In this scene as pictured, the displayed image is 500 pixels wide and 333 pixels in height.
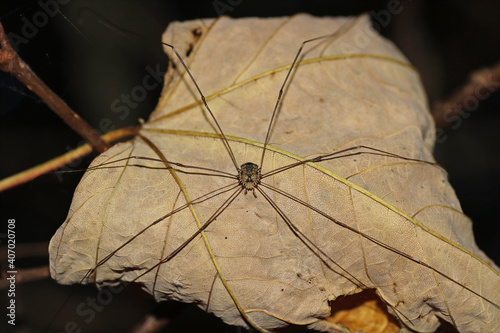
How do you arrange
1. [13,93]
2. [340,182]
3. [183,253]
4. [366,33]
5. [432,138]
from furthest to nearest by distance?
1. [366,33]
2. [432,138]
3. [13,93]
4. [340,182]
5. [183,253]

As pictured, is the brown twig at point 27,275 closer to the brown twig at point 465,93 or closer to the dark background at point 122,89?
the dark background at point 122,89

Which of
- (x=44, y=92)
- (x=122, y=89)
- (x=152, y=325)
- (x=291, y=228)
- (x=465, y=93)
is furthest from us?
(x=465, y=93)

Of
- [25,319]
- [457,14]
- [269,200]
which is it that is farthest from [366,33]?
[25,319]

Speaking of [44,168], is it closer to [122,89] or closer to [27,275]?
[27,275]

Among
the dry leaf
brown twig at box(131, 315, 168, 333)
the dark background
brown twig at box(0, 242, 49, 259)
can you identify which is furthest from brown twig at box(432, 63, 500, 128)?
brown twig at box(0, 242, 49, 259)

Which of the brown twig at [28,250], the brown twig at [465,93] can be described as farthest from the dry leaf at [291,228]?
the brown twig at [465,93]

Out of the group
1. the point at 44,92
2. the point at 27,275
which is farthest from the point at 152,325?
the point at 44,92

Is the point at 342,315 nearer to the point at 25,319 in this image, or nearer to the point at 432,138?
the point at 432,138
